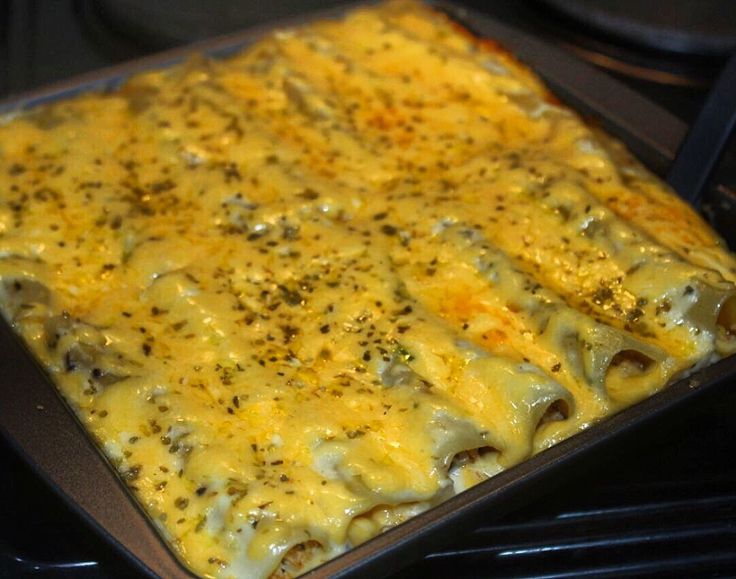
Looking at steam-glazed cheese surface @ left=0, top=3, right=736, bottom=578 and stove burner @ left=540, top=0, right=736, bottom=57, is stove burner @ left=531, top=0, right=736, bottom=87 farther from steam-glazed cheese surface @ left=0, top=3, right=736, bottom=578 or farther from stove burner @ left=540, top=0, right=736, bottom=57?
steam-glazed cheese surface @ left=0, top=3, right=736, bottom=578

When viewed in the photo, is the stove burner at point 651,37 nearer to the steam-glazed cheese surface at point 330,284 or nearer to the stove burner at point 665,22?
the stove burner at point 665,22

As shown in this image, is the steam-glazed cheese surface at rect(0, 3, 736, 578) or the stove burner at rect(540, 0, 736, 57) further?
the stove burner at rect(540, 0, 736, 57)

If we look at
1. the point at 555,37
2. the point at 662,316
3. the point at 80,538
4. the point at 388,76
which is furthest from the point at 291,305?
the point at 555,37

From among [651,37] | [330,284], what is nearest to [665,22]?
[651,37]

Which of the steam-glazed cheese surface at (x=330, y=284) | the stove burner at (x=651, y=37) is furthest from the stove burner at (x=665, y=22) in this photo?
the steam-glazed cheese surface at (x=330, y=284)

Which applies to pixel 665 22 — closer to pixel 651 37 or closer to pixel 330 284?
pixel 651 37

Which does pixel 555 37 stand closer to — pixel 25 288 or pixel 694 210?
pixel 694 210

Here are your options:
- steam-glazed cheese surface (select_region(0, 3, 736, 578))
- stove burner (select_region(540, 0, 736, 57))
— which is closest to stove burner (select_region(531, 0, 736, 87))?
stove burner (select_region(540, 0, 736, 57))

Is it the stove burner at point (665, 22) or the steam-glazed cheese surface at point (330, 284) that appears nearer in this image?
the steam-glazed cheese surface at point (330, 284)
